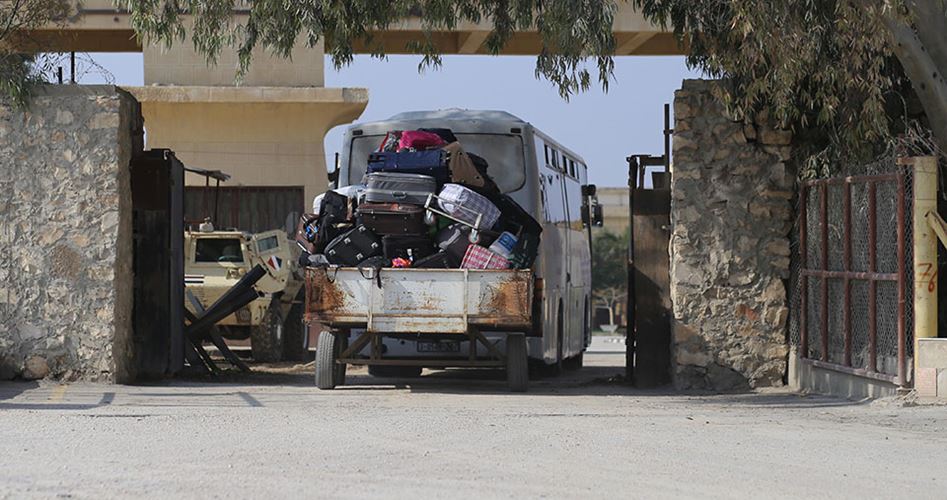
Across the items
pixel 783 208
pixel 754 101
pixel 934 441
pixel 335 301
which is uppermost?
pixel 754 101

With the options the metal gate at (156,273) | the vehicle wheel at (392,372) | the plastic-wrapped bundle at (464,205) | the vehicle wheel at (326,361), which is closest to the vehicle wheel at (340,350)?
the vehicle wheel at (326,361)

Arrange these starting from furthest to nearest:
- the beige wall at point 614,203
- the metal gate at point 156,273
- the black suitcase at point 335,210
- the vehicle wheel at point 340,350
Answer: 1. the beige wall at point 614,203
2. the metal gate at point 156,273
3. the vehicle wheel at point 340,350
4. the black suitcase at point 335,210

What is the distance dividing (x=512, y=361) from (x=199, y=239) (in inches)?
345

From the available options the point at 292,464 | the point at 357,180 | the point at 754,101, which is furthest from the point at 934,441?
the point at 357,180

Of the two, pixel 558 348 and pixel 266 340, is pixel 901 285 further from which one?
pixel 266 340

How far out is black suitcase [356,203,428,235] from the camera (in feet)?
51.3

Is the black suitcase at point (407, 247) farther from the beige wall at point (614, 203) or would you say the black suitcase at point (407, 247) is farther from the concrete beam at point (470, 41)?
the beige wall at point (614, 203)

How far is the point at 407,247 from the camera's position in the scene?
15.9 m

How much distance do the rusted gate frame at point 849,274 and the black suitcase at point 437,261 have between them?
3.80 meters

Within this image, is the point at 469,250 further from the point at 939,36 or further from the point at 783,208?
the point at 939,36

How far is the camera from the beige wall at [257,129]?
26688mm

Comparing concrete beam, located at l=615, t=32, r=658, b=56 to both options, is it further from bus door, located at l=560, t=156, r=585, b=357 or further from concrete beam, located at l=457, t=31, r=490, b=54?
bus door, located at l=560, t=156, r=585, b=357

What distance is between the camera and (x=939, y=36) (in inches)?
576

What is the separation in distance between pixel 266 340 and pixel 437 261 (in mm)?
7879
